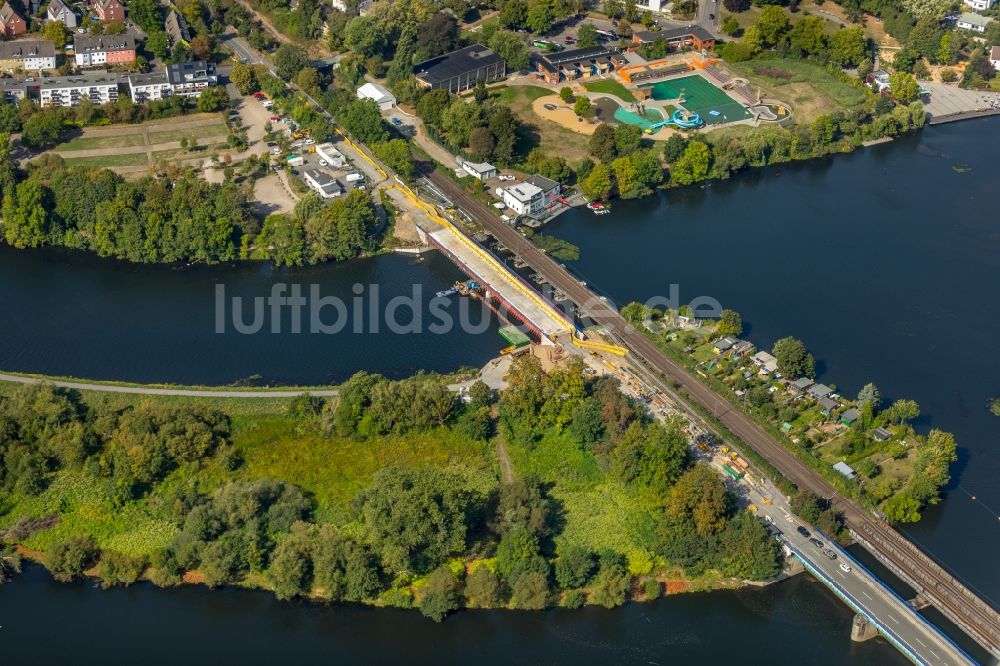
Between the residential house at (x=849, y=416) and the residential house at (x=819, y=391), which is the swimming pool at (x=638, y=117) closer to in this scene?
the residential house at (x=819, y=391)

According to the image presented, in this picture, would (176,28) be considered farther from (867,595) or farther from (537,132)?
(867,595)

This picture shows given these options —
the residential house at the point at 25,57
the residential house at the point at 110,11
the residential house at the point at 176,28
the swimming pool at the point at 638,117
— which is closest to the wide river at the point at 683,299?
the swimming pool at the point at 638,117

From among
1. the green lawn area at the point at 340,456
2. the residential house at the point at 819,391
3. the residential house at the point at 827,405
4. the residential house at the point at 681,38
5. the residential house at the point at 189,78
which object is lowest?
the green lawn area at the point at 340,456

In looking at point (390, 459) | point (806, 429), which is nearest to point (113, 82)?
point (390, 459)

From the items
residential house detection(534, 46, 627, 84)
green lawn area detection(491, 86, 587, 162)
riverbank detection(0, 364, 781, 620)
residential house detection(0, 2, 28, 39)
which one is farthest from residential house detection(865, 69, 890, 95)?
residential house detection(0, 2, 28, 39)

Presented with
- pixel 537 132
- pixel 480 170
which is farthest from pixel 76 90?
pixel 537 132

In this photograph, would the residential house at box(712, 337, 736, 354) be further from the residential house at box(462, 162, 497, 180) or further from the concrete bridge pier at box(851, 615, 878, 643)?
the residential house at box(462, 162, 497, 180)
